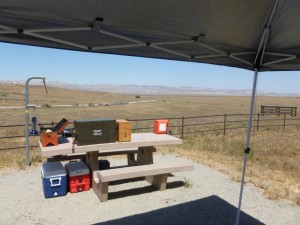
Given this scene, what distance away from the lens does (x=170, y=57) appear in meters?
4.51

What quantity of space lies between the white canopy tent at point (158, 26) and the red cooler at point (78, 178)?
117 inches

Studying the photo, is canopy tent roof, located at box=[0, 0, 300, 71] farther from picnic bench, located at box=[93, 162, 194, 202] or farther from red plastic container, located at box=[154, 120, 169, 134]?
red plastic container, located at box=[154, 120, 169, 134]

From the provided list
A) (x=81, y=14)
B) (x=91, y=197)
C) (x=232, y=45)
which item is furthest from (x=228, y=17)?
(x=91, y=197)

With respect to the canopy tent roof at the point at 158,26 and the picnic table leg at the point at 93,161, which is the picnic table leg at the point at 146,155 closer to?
the picnic table leg at the point at 93,161

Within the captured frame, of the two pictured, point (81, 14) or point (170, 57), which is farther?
point (170, 57)

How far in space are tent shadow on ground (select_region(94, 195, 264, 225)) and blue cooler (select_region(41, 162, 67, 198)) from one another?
1.39 meters

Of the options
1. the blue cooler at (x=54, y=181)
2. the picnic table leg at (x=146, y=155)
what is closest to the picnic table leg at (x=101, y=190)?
the blue cooler at (x=54, y=181)

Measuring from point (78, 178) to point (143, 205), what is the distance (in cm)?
148

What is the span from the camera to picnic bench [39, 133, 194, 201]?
5203mm

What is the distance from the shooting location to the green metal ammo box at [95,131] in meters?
5.33

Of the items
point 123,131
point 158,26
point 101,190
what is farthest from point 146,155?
point 158,26

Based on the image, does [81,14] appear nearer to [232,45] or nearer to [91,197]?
[232,45]

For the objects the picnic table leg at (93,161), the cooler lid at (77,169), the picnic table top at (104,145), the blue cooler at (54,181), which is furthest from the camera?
the picnic table leg at (93,161)

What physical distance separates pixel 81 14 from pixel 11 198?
14.1 feet
